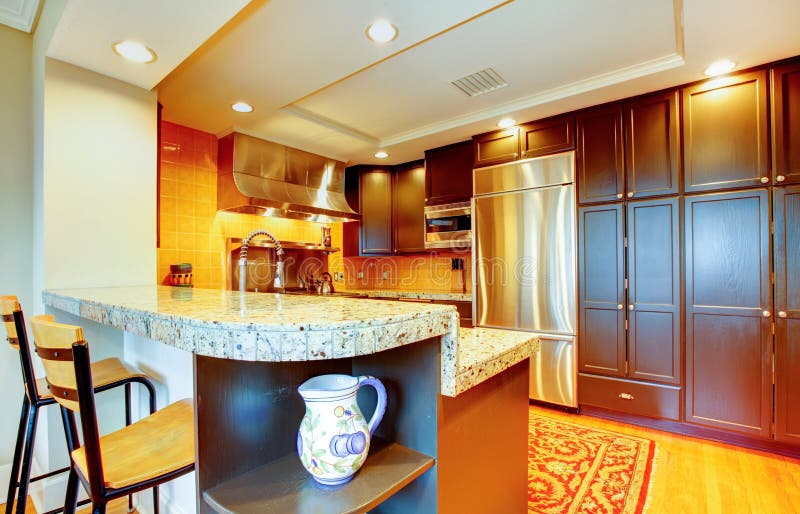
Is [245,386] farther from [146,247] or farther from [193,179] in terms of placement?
[193,179]

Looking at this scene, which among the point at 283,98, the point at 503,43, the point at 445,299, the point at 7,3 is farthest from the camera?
the point at 445,299

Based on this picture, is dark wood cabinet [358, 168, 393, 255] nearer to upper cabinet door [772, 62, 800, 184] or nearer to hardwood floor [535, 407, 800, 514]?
hardwood floor [535, 407, 800, 514]

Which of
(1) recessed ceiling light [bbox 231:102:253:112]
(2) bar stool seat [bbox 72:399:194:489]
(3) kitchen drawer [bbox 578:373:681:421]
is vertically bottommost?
(3) kitchen drawer [bbox 578:373:681:421]

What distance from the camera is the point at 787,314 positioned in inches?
84.1

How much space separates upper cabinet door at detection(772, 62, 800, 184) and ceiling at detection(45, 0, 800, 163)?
0.39 ft

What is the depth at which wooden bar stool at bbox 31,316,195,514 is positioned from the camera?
0.82 meters

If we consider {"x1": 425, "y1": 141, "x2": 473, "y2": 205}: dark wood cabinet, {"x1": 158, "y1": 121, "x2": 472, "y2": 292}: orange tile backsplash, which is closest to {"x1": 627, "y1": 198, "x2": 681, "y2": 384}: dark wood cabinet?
{"x1": 425, "y1": 141, "x2": 473, "y2": 205}: dark wood cabinet

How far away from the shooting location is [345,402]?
78 centimetres

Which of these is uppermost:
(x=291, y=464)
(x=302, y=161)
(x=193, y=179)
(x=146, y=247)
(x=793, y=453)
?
(x=302, y=161)

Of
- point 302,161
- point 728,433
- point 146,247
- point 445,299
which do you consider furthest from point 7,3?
point 728,433

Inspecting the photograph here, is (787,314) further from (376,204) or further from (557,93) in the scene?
(376,204)

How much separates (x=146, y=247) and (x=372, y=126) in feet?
6.64

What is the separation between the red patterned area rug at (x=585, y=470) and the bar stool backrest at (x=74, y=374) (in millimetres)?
1692

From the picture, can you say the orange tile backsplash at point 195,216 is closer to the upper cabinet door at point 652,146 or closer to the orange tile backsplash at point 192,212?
the orange tile backsplash at point 192,212
